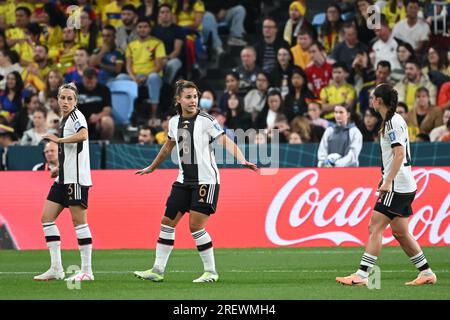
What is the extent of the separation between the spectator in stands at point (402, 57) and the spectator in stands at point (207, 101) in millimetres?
3756

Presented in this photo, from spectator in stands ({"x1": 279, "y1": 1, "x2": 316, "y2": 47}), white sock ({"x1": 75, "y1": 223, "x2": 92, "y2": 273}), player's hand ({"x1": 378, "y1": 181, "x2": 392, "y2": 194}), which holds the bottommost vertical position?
white sock ({"x1": 75, "y1": 223, "x2": 92, "y2": 273})

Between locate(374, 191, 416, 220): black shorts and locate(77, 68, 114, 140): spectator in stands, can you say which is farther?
locate(77, 68, 114, 140): spectator in stands

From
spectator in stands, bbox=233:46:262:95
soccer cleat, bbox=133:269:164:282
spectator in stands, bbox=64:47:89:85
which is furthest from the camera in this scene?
spectator in stands, bbox=64:47:89:85

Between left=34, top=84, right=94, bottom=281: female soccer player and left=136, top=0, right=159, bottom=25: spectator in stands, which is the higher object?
left=136, top=0, right=159, bottom=25: spectator in stands

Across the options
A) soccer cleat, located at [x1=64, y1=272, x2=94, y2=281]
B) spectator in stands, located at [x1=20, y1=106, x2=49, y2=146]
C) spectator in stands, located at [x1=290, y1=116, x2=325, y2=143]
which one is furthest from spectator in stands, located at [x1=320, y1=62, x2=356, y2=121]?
soccer cleat, located at [x1=64, y1=272, x2=94, y2=281]

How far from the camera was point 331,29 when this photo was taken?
23969 millimetres

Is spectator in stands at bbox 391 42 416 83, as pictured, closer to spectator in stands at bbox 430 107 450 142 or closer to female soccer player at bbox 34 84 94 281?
spectator in stands at bbox 430 107 450 142

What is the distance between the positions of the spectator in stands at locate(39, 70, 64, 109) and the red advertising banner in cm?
480

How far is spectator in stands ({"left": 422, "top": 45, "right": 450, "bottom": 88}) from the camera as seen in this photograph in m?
22.0

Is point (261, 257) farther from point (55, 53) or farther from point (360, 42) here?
point (55, 53)

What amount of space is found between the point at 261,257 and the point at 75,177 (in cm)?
444

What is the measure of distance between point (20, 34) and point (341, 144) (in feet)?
33.2

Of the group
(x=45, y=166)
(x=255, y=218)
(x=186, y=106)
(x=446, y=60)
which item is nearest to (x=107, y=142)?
(x=45, y=166)

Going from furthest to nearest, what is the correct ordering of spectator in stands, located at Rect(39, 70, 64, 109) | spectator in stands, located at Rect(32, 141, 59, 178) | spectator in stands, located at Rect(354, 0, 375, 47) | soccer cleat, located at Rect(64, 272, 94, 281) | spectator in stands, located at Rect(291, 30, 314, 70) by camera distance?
spectator in stands, located at Rect(39, 70, 64, 109) → spectator in stands, located at Rect(291, 30, 314, 70) → spectator in stands, located at Rect(354, 0, 375, 47) → spectator in stands, located at Rect(32, 141, 59, 178) → soccer cleat, located at Rect(64, 272, 94, 281)
